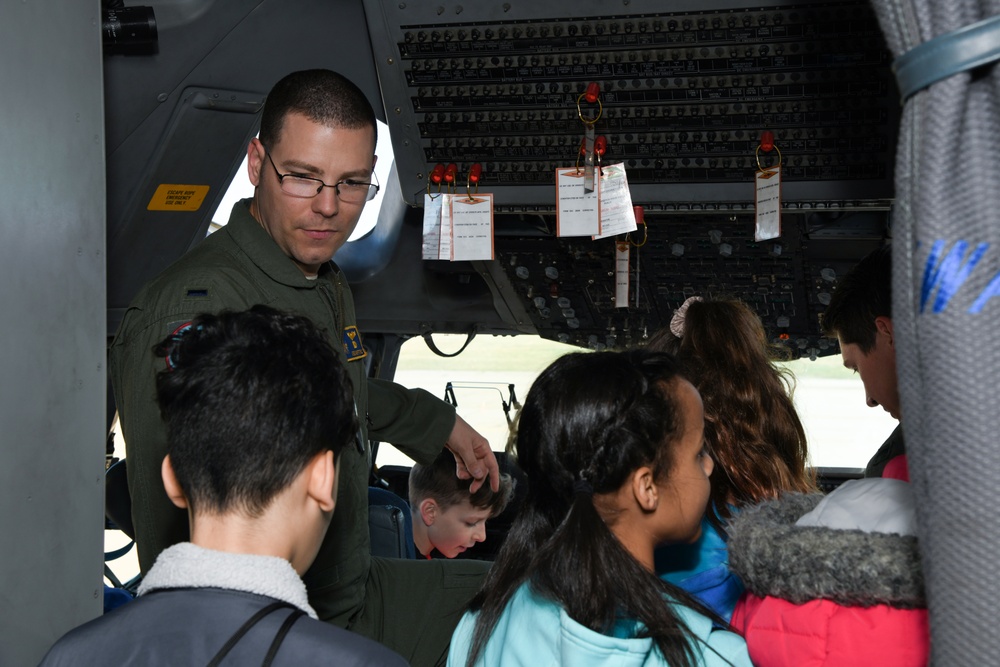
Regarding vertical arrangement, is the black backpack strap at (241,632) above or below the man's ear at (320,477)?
below

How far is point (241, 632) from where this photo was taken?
1018 mm

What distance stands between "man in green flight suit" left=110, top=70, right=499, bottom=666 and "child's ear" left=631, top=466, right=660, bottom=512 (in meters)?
0.65

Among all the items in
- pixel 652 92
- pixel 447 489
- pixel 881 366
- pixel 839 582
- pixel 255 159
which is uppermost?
pixel 652 92

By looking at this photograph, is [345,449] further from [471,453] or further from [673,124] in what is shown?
[673,124]

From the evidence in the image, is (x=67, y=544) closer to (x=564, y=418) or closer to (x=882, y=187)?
(x=564, y=418)

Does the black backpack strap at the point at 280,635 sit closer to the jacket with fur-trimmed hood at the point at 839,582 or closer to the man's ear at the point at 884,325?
the jacket with fur-trimmed hood at the point at 839,582

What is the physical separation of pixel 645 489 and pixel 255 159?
109 centimetres

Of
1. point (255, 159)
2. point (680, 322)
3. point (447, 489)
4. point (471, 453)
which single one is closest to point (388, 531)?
point (447, 489)

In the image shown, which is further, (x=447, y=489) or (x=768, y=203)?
(x=447, y=489)

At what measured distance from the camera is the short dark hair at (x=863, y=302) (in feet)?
6.62

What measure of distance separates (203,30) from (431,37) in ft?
2.21

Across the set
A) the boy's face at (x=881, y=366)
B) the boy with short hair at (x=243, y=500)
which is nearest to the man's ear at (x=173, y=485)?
the boy with short hair at (x=243, y=500)

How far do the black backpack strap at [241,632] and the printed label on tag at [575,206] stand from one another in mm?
1723

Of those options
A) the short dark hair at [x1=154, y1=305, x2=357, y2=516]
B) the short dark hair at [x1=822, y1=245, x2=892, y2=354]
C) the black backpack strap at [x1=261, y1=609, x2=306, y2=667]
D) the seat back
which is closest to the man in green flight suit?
the seat back
